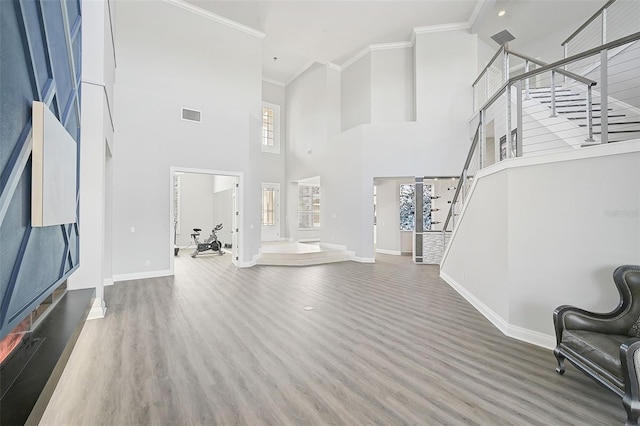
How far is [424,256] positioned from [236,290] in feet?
17.7

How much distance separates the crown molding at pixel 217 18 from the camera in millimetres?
6980

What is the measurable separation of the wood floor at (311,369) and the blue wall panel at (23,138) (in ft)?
3.30

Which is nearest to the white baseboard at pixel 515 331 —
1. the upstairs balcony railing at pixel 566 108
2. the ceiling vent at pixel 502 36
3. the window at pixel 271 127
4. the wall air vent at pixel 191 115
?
the upstairs balcony railing at pixel 566 108

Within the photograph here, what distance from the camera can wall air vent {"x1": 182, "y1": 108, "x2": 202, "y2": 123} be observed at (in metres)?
6.69

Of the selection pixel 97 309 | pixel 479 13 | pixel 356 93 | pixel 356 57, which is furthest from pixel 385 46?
pixel 97 309

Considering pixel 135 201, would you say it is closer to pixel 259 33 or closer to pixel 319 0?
pixel 259 33

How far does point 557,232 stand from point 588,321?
37.0 inches

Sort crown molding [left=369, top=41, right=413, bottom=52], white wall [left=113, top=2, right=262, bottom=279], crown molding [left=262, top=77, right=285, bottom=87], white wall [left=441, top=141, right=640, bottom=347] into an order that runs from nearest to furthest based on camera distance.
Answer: white wall [left=441, top=141, right=640, bottom=347] < white wall [left=113, top=2, right=262, bottom=279] < crown molding [left=369, top=41, right=413, bottom=52] < crown molding [left=262, top=77, right=285, bottom=87]

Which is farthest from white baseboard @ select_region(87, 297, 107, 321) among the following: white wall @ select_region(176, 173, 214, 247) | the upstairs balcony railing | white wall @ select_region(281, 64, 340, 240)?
white wall @ select_region(176, 173, 214, 247)

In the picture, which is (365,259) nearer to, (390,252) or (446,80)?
(390,252)

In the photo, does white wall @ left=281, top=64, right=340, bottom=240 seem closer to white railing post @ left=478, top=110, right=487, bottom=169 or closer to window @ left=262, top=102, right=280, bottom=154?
window @ left=262, top=102, right=280, bottom=154

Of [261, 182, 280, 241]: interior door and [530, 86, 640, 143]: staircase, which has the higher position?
[530, 86, 640, 143]: staircase

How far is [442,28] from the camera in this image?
8180 millimetres

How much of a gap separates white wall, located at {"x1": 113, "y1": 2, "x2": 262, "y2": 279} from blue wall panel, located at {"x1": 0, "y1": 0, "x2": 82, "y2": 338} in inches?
165
